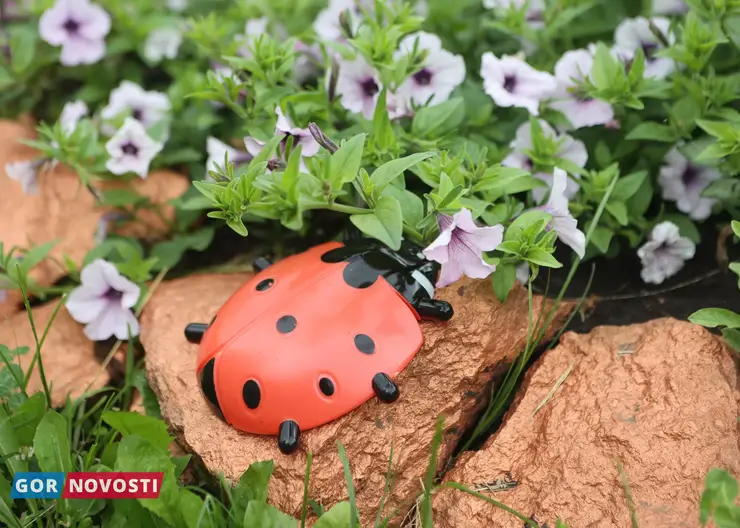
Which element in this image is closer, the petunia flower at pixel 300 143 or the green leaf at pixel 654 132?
the petunia flower at pixel 300 143

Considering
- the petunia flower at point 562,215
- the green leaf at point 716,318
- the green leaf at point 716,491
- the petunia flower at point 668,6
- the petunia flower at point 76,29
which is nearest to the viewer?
the green leaf at point 716,491

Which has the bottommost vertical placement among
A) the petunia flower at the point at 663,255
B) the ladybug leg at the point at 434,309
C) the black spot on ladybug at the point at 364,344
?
the petunia flower at the point at 663,255

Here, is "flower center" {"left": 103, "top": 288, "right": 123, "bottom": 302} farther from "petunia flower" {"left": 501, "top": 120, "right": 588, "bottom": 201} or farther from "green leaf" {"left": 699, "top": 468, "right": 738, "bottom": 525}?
"green leaf" {"left": 699, "top": 468, "right": 738, "bottom": 525}

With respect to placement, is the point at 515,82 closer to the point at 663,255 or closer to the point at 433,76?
the point at 433,76

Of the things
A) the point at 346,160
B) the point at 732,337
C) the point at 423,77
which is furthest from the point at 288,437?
the point at 423,77

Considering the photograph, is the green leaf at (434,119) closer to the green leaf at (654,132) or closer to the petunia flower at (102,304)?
the green leaf at (654,132)

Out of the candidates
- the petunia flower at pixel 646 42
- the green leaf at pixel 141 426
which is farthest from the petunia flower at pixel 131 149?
the petunia flower at pixel 646 42

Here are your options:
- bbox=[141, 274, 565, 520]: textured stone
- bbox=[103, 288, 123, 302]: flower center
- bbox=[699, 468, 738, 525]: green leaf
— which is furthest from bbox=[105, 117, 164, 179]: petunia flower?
bbox=[699, 468, 738, 525]: green leaf
